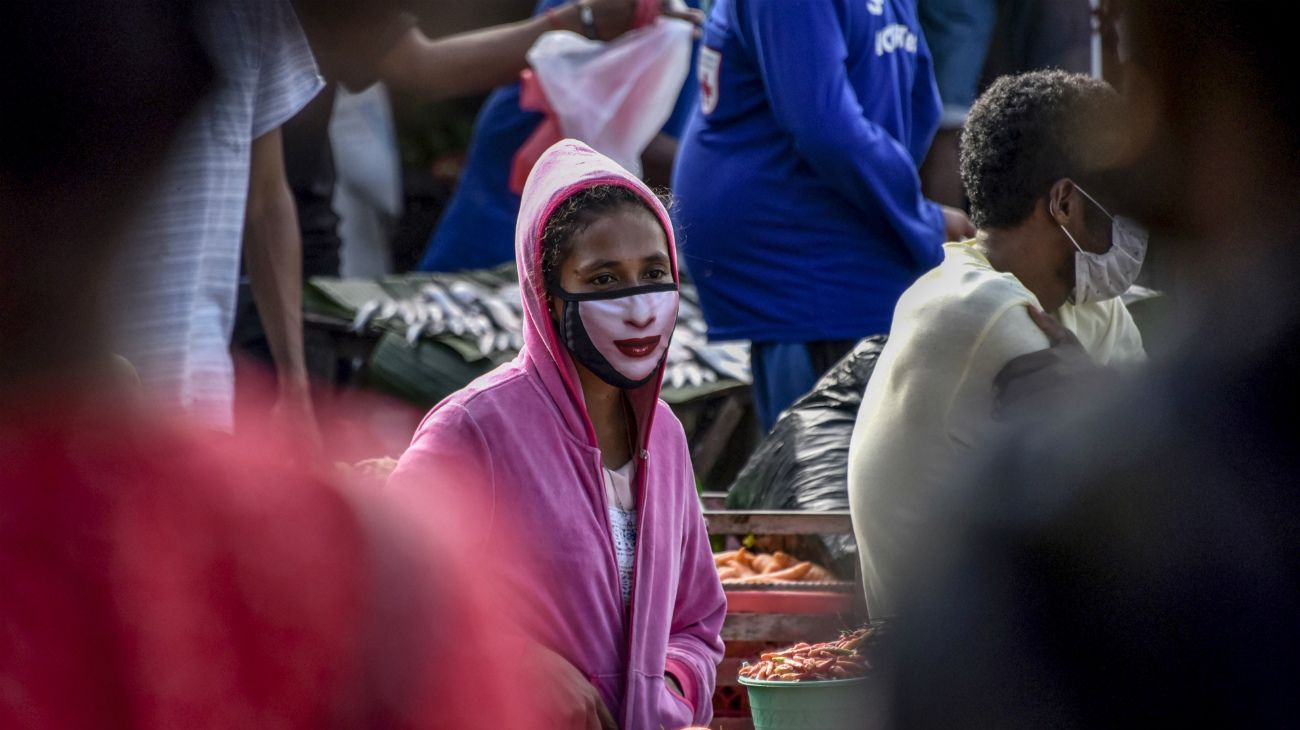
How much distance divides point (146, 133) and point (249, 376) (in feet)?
13.1

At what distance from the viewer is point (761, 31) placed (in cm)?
419

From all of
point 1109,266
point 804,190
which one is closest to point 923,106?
point 804,190

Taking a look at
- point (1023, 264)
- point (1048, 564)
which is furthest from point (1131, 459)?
point (1023, 264)

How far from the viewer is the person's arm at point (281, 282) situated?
3529mm

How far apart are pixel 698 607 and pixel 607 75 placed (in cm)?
347

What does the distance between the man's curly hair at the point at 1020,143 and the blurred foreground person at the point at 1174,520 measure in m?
2.18

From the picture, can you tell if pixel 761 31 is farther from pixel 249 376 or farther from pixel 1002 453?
pixel 1002 453

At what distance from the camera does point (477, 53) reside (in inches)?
191

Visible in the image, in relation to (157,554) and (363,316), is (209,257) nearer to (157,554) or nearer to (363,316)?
(157,554)

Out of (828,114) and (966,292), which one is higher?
(828,114)

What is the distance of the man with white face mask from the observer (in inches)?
122

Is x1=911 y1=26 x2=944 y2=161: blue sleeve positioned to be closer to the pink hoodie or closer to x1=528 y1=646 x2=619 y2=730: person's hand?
the pink hoodie

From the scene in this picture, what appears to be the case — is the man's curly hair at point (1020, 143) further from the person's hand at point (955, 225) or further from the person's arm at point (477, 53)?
the person's arm at point (477, 53)

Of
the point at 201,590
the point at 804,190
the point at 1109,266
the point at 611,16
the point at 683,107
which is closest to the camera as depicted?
the point at 201,590
